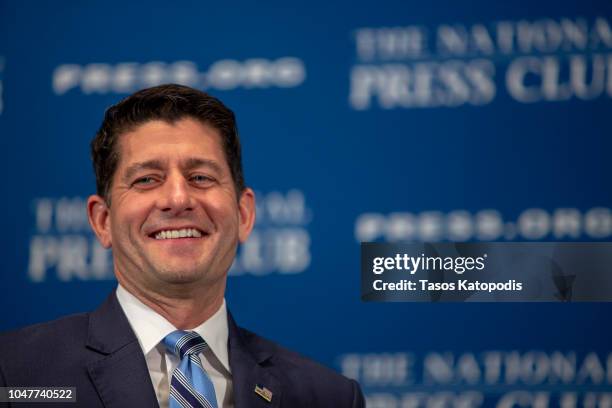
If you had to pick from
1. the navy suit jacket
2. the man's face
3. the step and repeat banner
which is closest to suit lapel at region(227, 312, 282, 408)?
the navy suit jacket

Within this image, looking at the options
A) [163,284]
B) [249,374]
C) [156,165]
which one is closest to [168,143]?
[156,165]

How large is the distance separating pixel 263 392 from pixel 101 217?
1.76 ft

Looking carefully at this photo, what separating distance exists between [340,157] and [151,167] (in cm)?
73

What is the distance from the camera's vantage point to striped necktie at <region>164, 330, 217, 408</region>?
164 centimetres

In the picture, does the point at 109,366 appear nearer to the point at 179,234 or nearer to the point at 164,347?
the point at 164,347

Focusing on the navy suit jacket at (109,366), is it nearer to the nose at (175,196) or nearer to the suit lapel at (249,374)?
the suit lapel at (249,374)

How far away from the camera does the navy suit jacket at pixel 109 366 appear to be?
1.61 meters

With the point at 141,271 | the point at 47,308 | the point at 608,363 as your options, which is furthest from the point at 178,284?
the point at 608,363

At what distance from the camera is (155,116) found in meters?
1.76

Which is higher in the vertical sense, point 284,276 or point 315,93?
point 315,93

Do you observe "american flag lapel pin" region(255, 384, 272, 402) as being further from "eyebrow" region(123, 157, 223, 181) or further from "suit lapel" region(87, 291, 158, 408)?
"eyebrow" region(123, 157, 223, 181)

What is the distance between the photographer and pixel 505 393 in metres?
2.24

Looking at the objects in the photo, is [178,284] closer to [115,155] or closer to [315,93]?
[115,155]

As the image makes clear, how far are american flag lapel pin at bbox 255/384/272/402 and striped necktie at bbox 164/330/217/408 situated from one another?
0.10 metres
